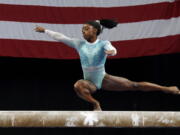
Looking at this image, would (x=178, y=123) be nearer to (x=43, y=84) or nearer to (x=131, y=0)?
(x=131, y=0)

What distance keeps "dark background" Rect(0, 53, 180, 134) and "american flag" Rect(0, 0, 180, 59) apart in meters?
1.25

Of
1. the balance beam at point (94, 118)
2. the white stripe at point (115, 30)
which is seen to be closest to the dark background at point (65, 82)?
the white stripe at point (115, 30)

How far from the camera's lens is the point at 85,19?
8477 mm

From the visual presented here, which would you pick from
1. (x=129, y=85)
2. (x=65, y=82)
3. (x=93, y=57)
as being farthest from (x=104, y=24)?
(x=65, y=82)

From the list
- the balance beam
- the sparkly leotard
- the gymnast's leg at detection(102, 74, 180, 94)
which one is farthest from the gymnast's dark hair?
the balance beam

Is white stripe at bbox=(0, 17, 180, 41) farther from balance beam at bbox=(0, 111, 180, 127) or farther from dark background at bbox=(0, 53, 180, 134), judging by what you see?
balance beam at bbox=(0, 111, 180, 127)

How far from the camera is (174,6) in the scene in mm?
8367

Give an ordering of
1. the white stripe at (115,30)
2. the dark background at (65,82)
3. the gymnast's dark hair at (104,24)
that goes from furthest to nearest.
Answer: the dark background at (65,82) < the white stripe at (115,30) < the gymnast's dark hair at (104,24)

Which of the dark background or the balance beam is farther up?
the balance beam

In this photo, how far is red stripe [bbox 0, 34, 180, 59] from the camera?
8.39 meters

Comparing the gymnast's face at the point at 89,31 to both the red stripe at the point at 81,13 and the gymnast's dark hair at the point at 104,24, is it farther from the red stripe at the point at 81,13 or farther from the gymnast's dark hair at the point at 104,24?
the red stripe at the point at 81,13

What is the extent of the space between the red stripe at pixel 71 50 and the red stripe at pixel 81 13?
0.33 metres

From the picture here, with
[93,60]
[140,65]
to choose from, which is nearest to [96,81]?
[93,60]

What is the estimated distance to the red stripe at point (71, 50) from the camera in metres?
8.39
